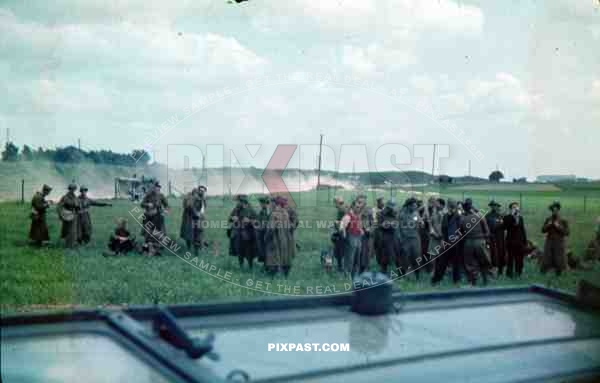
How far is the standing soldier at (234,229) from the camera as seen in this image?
18.0ft

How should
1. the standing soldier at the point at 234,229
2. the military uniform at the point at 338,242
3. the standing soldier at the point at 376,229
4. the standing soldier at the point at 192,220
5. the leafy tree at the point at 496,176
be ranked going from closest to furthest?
the standing soldier at the point at 192,220 → the leafy tree at the point at 496,176 → the standing soldier at the point at 234,229 → the military uniform at the point at 338,242 → the standing soldier at the point at 376,229

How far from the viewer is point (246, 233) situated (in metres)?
6.00

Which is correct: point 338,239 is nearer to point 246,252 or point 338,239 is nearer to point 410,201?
point 410,201

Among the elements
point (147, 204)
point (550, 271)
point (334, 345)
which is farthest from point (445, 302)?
point (550, 271)

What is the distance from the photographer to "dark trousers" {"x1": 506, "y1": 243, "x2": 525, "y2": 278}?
695 centimetres

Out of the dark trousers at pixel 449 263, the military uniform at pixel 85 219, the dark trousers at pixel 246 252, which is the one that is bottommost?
the dark trousers at pixel 449 263

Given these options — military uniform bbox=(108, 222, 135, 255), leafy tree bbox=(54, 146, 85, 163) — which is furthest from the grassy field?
leafy tree bbox=(54, 146, 85, 163)

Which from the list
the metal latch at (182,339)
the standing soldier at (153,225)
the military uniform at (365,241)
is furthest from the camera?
the military uniform at (365,241)

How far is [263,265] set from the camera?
18.1ft

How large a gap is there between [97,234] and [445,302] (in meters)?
2.51

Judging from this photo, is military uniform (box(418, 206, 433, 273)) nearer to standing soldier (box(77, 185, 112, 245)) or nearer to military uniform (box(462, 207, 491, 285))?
military uniform (box(462, 207, 491, 285))

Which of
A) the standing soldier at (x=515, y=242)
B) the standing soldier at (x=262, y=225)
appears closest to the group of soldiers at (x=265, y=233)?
the standing soldier at (x=262, y=225)

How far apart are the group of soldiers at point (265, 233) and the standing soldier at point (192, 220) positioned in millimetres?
323

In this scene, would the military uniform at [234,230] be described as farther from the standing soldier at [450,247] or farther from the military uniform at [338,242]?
the standing soldier at [450,247]
